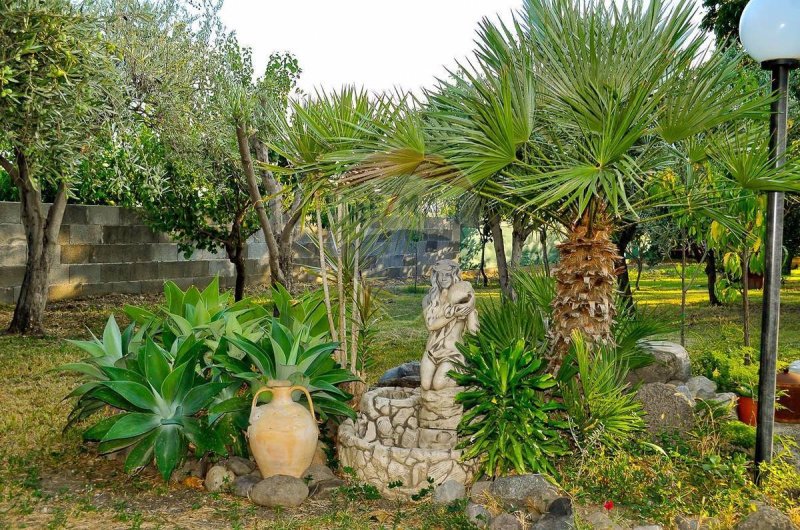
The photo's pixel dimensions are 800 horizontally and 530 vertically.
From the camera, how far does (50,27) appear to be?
6871 millimetres

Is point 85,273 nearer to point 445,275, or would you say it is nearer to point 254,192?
point 254,192

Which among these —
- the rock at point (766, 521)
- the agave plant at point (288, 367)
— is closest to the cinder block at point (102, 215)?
the agave plant at point (288, 367)

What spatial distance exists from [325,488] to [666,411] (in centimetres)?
241

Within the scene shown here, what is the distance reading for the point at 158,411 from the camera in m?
5.61

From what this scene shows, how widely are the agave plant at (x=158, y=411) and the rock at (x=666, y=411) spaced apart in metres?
2.91

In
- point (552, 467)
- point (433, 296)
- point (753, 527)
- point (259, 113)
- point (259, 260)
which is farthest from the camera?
point (259, 260)

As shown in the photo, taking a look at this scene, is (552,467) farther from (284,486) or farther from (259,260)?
(259,260)


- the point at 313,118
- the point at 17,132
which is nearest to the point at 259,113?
the point at 17,132

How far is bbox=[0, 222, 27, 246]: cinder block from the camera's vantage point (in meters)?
12.4

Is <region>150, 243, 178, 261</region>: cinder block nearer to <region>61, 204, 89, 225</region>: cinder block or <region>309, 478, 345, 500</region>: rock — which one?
<region>61, 204, 89, 225</region>: cinder block

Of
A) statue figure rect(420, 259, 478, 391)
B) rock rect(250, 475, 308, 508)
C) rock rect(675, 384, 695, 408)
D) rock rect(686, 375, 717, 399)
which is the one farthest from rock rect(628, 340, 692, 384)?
rock rect(250, 475, 308, 508)

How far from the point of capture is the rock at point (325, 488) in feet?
17.5

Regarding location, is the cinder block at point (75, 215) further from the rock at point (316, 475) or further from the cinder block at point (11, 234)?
the rock at point (316, 475)

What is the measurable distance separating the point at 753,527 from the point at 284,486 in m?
2.69
